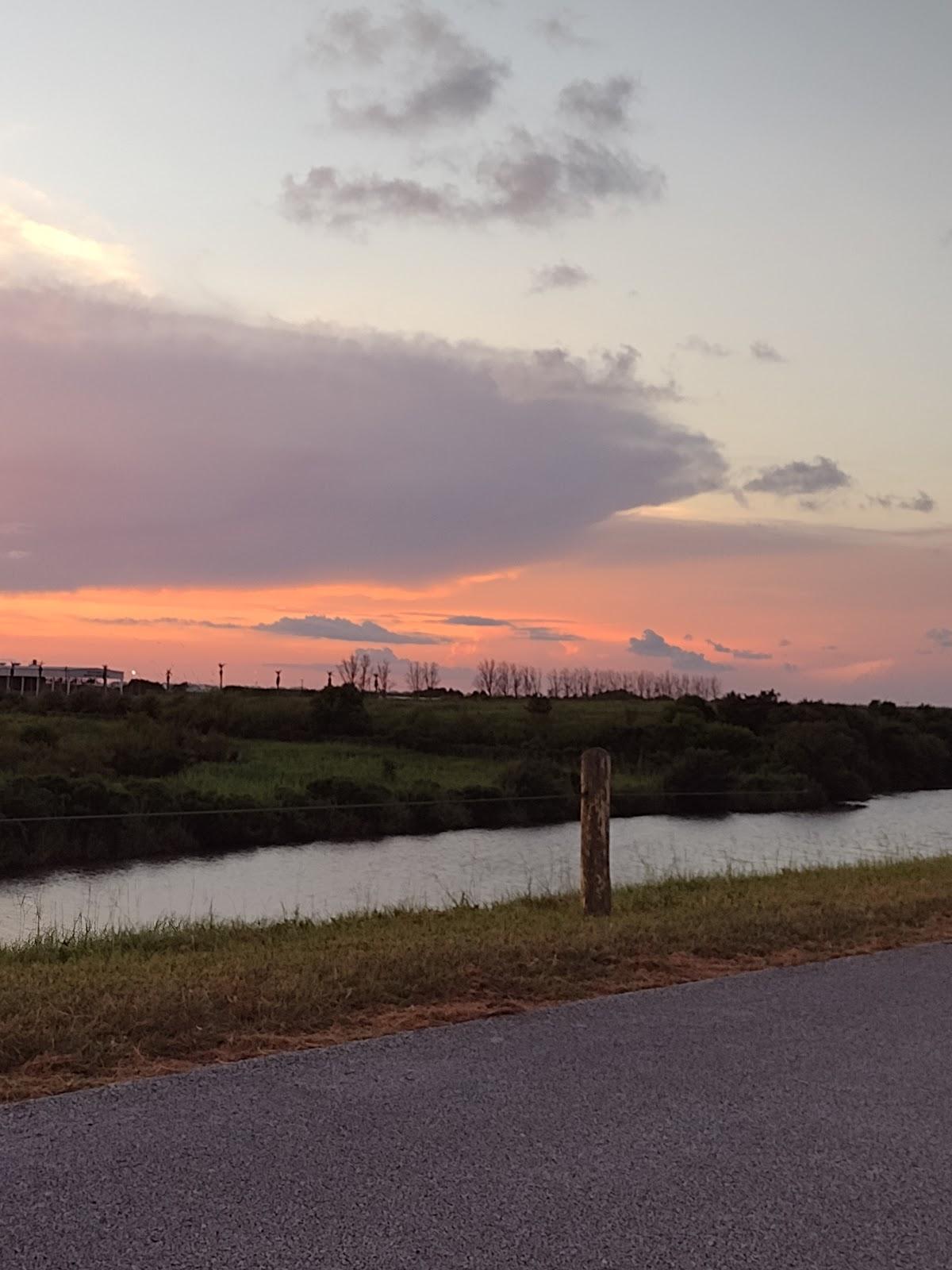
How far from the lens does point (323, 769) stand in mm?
42781

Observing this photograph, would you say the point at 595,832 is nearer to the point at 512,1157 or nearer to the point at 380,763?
the point at 512,1157

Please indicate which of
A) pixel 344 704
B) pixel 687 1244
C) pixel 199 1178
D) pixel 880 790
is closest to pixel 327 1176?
pixel 199 1178

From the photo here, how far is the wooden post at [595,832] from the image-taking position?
9727 mm

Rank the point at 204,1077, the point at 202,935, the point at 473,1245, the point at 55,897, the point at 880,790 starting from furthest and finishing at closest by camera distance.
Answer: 1. the point at 880,790
2. the point at 55,897
3. the point at 202,935
4. the point at 204,1077
5. the point at 473,1245

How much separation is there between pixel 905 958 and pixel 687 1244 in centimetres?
491

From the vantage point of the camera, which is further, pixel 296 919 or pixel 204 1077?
pixel 296 919

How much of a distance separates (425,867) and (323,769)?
818 inches

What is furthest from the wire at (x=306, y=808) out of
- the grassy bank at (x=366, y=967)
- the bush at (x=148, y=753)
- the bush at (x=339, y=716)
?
the bush at (x=339, y=716)

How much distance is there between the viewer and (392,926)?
32.1 ft

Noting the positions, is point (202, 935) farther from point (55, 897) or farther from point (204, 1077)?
point (55, 897)

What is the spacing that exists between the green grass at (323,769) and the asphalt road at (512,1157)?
3002 cm

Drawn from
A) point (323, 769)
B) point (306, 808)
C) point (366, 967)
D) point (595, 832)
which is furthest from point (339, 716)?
point (366, 967)

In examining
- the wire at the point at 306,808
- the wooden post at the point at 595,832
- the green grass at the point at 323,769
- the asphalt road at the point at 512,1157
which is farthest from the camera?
the green grass at the point at 323,769

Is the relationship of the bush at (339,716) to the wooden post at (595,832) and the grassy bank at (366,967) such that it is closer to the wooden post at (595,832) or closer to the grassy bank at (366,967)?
the grassy bank at (366,967)
